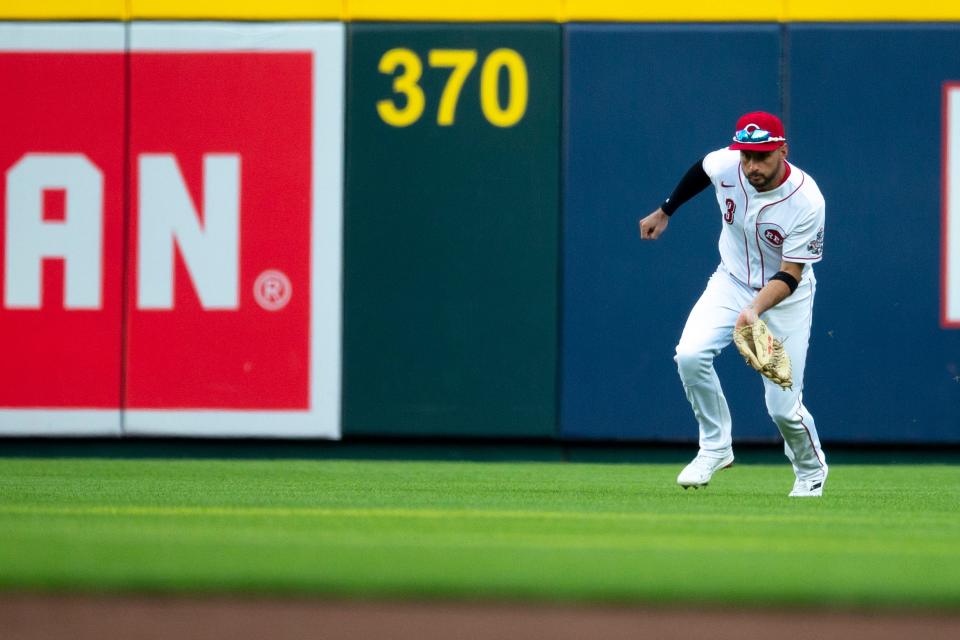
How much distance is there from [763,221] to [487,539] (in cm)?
252

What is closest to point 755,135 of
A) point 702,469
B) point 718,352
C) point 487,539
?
point 718,352

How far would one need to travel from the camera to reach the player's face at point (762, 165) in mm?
6441

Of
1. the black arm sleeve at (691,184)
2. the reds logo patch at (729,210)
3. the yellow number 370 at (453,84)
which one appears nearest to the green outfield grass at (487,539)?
the reds logo patch at (729,210)

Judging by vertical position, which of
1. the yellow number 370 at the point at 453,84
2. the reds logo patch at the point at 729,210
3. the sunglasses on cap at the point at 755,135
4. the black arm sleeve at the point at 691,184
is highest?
the yellow number 370 at the point at 453,84

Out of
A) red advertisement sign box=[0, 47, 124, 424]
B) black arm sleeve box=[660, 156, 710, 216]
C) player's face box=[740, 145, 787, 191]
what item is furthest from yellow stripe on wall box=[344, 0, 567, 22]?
player's face box=[740, 145, 787, 191]

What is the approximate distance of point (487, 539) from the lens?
464 cm

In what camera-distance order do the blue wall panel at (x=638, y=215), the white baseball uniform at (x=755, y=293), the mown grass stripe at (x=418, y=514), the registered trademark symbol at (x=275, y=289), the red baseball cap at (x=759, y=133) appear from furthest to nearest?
the registered trademark symbol at (x=275, y=289) < the blue wall panel at (x=638, y=215) < the white baseball uniform at (x=755, y=293) < the red baseball cap at (x=759, y=133) < the mown grass stripe at (x=418, y=514)

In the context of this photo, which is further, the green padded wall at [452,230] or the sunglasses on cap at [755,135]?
the green padded wall at [452,230]

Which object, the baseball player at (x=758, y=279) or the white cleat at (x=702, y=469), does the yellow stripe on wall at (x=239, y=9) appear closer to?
the baseball player at (x=758, y=279)

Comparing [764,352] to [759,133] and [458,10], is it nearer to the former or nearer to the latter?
[759,133]

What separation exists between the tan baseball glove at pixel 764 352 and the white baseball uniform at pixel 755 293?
140 mm

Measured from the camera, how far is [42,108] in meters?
9.64

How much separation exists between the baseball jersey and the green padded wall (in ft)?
8.87

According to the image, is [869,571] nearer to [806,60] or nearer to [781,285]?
[781,285]
